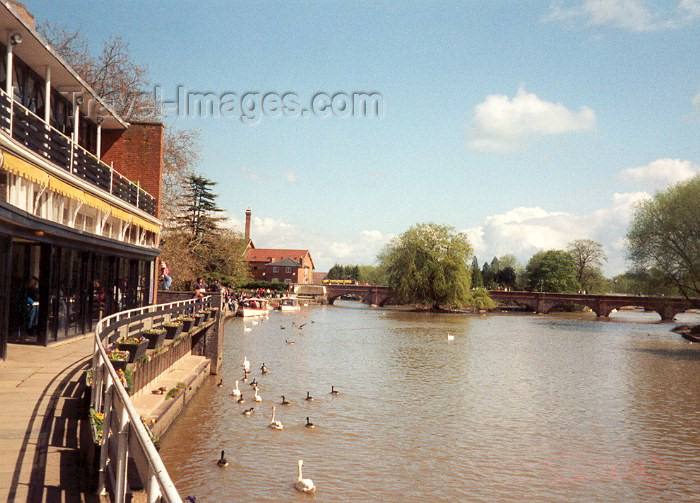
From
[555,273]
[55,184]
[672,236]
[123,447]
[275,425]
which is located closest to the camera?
[123,447]

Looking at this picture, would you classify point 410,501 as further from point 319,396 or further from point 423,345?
point 423,345

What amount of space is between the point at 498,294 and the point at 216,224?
135ft

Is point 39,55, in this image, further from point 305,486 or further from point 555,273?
point 555,273

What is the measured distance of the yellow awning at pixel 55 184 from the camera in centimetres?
1356

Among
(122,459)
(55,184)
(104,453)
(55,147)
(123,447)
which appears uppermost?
(55,147)

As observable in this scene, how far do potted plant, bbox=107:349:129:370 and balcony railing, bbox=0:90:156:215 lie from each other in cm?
536

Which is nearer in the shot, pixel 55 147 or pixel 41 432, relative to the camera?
pixel 41 432

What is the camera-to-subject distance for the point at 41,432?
8164 mm

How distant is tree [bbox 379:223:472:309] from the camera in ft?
252

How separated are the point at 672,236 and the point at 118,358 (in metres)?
50.5

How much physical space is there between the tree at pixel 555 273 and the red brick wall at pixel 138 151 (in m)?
94.0

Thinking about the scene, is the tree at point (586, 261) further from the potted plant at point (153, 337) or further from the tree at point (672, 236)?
the potted plant at point (153, 337)

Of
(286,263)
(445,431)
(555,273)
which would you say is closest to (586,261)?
(555,273)

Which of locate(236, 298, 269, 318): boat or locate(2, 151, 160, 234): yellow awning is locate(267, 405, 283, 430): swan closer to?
locate(2, 151, 160, 234): yellow awning
